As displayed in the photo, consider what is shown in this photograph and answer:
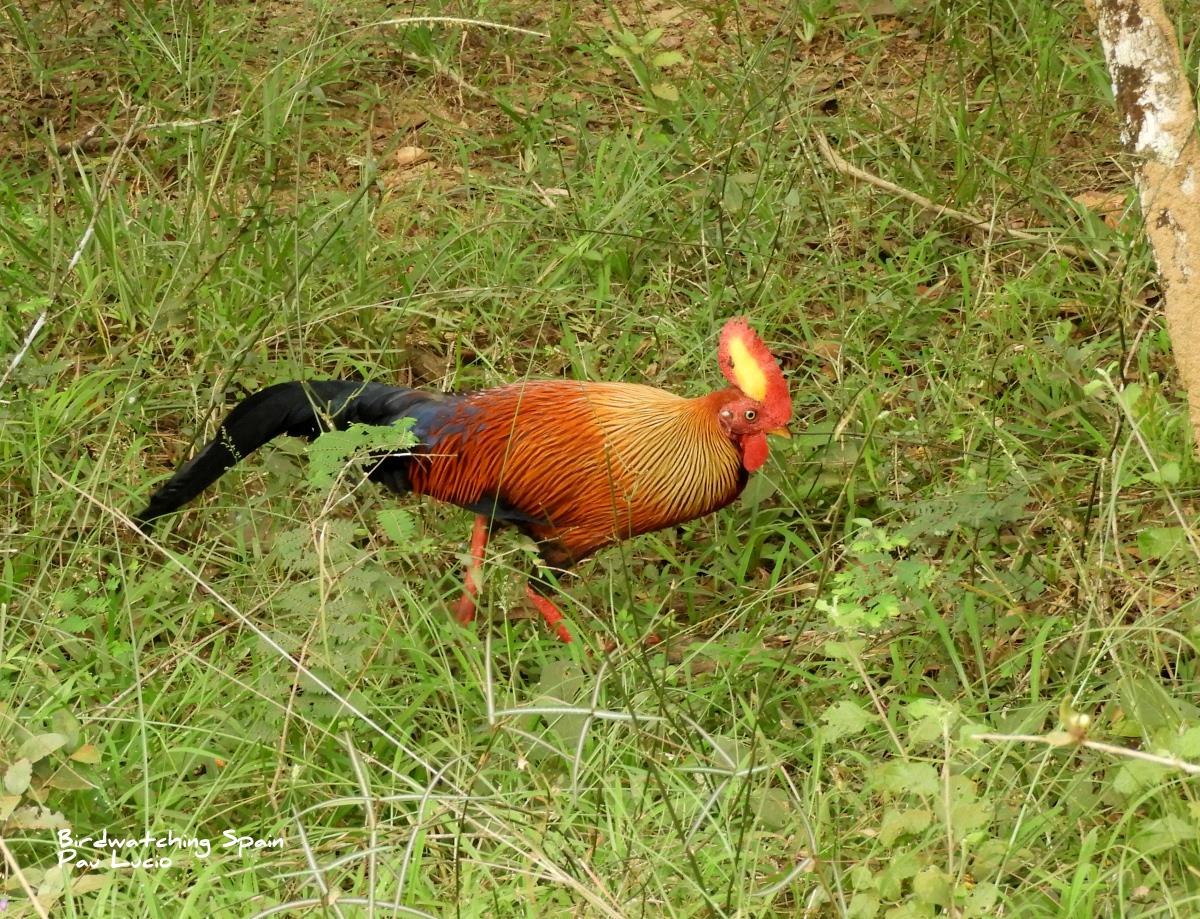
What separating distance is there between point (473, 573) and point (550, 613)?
31.1 inches

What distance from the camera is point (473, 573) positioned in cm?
303

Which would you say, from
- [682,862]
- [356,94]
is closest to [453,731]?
[682,862]

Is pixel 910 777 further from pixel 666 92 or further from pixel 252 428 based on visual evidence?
→ pixel 666 92

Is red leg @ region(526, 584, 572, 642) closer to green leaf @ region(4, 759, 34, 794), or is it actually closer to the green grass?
the green grass

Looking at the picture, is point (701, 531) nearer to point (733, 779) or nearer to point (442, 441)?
point (442, 441)

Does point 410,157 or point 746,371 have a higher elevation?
point 746,371

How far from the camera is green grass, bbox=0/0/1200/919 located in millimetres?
2670

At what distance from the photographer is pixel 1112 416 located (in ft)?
13.1

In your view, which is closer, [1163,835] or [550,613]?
[1163,835]

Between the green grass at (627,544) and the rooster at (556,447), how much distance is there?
0.13m

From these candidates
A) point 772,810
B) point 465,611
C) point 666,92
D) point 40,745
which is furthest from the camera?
point 666,92

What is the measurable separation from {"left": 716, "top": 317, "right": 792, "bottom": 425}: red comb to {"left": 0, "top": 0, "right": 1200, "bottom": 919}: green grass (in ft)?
0.95

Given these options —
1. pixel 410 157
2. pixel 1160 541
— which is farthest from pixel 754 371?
pixel 410 157

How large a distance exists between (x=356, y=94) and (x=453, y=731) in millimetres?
3275
